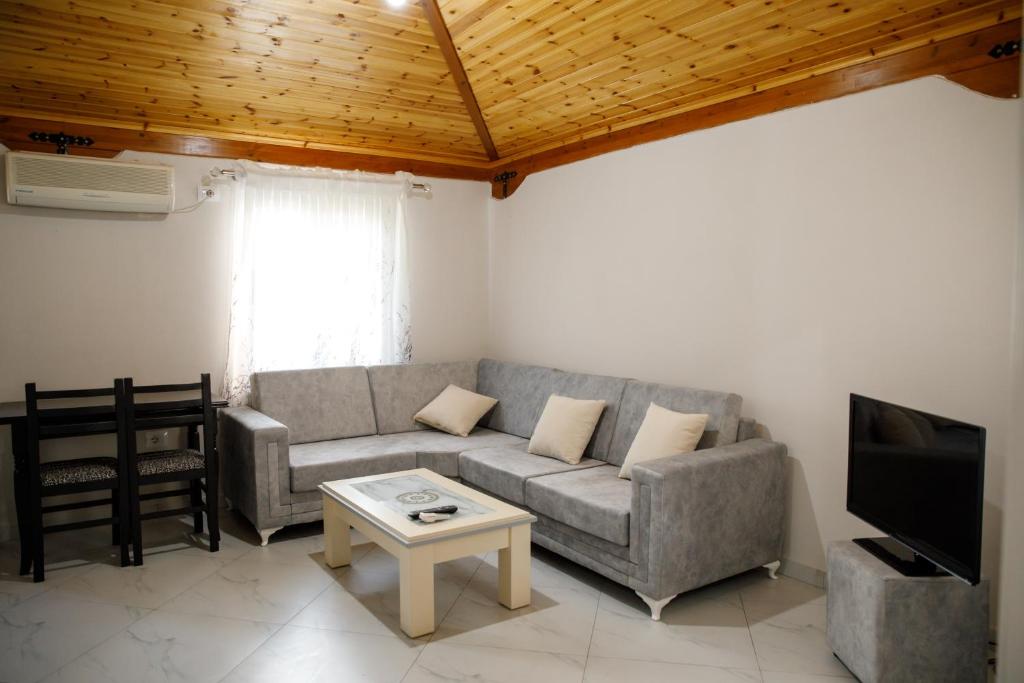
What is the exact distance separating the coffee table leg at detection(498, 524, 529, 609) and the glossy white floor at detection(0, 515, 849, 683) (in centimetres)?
7

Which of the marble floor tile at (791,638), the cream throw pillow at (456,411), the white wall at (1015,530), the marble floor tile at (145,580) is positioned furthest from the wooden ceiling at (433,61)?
the marble floor tile at (145,580)

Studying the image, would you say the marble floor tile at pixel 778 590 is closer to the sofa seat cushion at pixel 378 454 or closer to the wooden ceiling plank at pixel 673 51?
the sofa seat cushion at pixel 378 454

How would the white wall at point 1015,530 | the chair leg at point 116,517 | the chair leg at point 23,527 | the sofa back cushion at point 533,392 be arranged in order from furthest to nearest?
the sofa back cushion at point 533,392 < the chair leg at point 116,517 < the chair leg at point 23,527 < the white wall at point 1015,530

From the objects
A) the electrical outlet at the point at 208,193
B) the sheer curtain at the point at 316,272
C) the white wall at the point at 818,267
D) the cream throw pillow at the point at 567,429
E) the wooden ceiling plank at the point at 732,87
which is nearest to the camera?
the white wall at the point at 818,267

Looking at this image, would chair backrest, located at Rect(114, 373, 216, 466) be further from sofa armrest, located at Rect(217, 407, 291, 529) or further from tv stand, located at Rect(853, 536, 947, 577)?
tv stand, located at Rect(853, 536, 947, 577)

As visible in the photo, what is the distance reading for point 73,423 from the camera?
3.79 metres

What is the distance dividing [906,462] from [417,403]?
3.17 metres

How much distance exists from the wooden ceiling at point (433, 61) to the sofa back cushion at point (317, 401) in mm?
1437

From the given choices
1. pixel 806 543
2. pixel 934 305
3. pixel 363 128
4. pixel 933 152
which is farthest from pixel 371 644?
pixel 363 128

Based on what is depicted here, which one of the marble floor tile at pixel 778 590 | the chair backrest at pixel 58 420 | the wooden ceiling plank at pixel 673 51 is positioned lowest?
→ the marble floor tile at pixel 778 590

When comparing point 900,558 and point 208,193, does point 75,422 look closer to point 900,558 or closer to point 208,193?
point 208,193

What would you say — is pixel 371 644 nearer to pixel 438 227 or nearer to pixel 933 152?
pixel 933 152

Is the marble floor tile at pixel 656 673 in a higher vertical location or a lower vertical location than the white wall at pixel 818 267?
lower

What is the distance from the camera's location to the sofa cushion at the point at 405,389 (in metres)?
4.89
